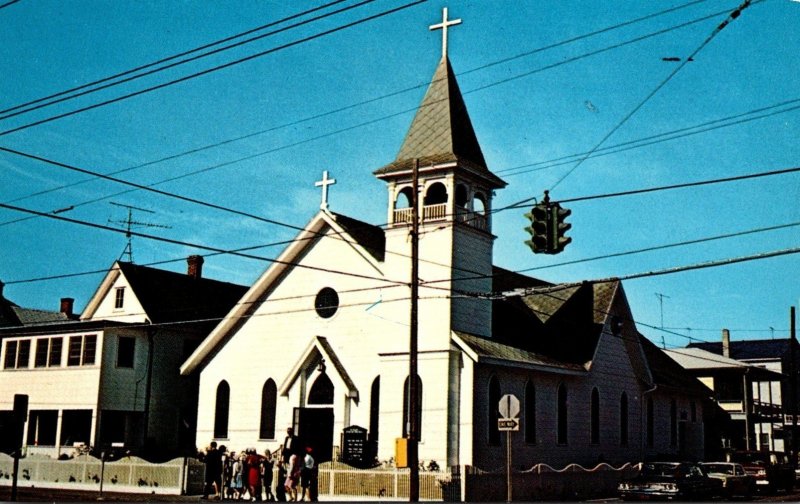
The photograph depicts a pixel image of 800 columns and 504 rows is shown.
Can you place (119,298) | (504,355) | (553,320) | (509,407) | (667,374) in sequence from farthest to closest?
1. (667,374)
2. (119,298)
3. (553,320)
4. (504,355)
5. (509,407)

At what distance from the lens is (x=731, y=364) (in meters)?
62.4

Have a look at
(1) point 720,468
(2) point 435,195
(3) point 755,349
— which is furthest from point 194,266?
(3) point 755,349

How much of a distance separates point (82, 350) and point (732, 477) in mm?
29992

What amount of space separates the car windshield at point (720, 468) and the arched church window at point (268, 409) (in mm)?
17669

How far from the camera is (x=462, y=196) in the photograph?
38531 millimetres

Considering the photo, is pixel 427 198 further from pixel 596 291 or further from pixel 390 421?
pixel 596 291

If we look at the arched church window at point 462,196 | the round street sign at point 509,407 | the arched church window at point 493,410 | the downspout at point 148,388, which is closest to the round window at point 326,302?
the arched church window at point 462,196

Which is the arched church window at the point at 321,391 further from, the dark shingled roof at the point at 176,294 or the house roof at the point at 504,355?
the dark shingled roof at the point at 176,294

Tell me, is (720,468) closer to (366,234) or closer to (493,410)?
(493,410)

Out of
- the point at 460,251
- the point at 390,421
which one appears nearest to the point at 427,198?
the point at 460,251

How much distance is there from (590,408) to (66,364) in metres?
25.2

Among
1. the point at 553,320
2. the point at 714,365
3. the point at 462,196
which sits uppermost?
the point at 462,196

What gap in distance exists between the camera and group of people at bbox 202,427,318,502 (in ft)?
103

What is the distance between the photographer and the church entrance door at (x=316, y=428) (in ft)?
130
